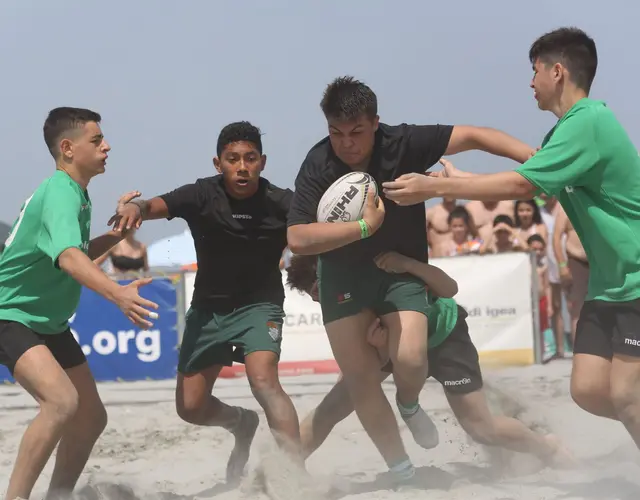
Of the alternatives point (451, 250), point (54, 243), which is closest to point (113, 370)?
point (451, 250)

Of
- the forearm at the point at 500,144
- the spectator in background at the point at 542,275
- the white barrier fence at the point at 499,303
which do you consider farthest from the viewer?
the spectator in background at the point at 542,275

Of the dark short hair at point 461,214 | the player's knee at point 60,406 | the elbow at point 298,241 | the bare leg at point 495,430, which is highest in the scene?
the elbow at point 298,241

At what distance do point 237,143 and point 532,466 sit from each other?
2.47m

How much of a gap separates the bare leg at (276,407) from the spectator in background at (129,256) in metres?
6.89

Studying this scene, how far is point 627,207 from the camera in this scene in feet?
15.2

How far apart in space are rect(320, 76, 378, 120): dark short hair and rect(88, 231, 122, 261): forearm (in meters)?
1.37

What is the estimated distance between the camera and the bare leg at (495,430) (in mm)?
5590

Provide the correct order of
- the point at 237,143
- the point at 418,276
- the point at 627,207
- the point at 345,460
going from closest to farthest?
the point at 627,207 < the point at 418,276 < the point at 237,143 < the point at 345,460

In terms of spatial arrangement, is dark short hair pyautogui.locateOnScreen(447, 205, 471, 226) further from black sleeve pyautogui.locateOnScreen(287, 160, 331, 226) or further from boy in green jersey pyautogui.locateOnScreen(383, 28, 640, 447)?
Result: boy in green jersey pyautogui.locateOnScreen(383, 28, 640, 447)

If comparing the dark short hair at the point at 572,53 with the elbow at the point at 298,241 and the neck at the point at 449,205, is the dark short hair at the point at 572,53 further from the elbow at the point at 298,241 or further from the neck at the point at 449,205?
the neck at the point at 449,205

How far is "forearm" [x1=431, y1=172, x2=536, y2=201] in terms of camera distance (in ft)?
15.0

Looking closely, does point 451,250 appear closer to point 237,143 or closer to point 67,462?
point 237,143

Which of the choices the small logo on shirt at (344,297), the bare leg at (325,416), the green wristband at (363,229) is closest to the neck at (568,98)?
the green wristband at (363,229)

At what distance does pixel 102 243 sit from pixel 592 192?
8.65 ft
